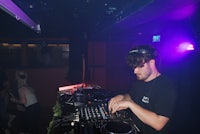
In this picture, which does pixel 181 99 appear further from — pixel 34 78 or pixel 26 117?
pixel 34 78

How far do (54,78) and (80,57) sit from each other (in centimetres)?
155

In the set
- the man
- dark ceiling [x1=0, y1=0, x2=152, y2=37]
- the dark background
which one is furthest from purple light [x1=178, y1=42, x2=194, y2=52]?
the man

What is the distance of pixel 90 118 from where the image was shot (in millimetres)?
2123

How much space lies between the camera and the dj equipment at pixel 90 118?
70.2 inches

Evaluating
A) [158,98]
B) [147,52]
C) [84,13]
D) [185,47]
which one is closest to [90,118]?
[158,98]

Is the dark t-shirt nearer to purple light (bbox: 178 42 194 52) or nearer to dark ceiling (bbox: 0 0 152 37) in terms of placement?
dark ceiling (bbox: 0 0 152 37)

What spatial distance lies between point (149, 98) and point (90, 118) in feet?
2.58

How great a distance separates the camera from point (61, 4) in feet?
14.6

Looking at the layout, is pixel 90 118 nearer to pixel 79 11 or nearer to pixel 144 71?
pixel 144 71

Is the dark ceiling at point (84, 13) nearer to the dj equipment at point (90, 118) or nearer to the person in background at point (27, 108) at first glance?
the dj equipment at point (90, 118)

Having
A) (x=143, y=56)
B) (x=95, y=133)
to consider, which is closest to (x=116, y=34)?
(x=143, y=56)

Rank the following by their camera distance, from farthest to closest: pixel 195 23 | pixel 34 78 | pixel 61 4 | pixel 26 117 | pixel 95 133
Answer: pixel 34 78 → pixel 26 117 → pixel 61 4 → pixel 195 23 → pixel 95 133

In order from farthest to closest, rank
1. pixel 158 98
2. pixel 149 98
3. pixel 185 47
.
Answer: pixel 185 47 → pixel 149 98 → pixel 158 98

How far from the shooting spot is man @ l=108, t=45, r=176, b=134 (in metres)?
2.24
